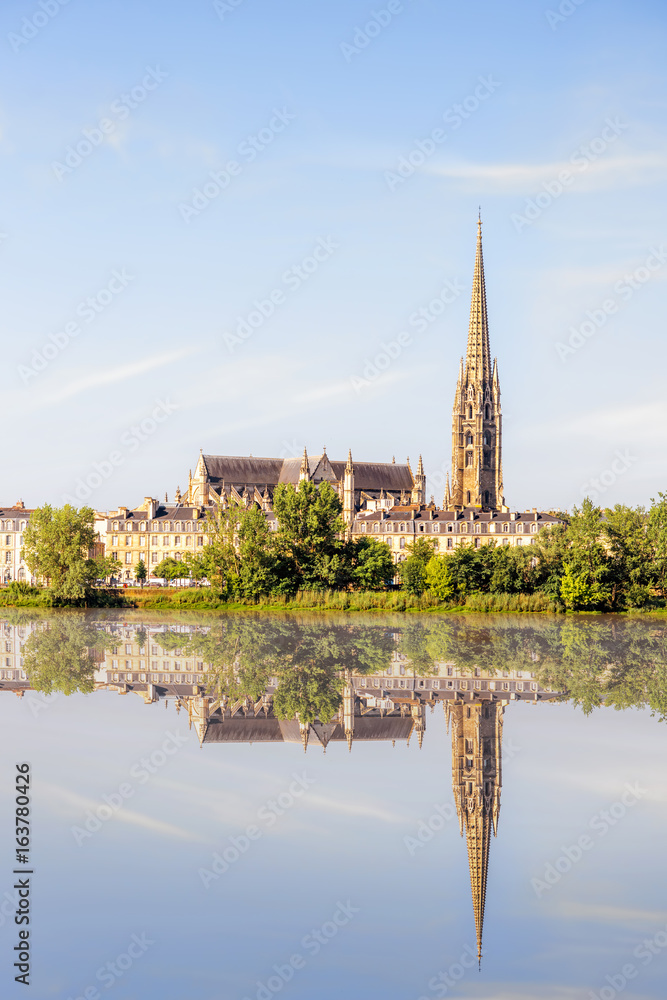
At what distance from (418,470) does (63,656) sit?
86.3m

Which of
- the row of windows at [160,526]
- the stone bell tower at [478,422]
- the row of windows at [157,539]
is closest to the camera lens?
the row of windows at [157,539]

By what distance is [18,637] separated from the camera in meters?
39.5

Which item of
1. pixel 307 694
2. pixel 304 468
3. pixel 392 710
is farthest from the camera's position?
pixel 304 468

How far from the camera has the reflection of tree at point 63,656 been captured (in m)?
25.0

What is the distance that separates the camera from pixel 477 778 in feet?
48.2

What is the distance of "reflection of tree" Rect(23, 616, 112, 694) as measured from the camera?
82.0 feet

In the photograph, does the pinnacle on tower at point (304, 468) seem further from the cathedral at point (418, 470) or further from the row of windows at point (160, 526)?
the row of windows at point (160, 526)

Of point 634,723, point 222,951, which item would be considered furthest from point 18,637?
point 222,951

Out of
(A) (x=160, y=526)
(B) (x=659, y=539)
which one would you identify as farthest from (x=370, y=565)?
(A) (x=160, y=526)

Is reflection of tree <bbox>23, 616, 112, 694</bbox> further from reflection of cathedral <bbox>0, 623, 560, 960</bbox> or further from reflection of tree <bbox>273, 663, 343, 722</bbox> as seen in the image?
reflection of tree <bbox>273, 663, 343, 722</bbox>

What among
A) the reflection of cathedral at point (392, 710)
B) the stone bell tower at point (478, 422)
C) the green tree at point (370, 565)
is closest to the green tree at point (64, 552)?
the green tree at point (370, 565)

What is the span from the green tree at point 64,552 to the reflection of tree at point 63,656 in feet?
44.2

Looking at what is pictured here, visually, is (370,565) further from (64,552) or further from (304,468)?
(304,468)

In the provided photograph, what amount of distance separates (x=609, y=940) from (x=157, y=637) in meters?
31.3
